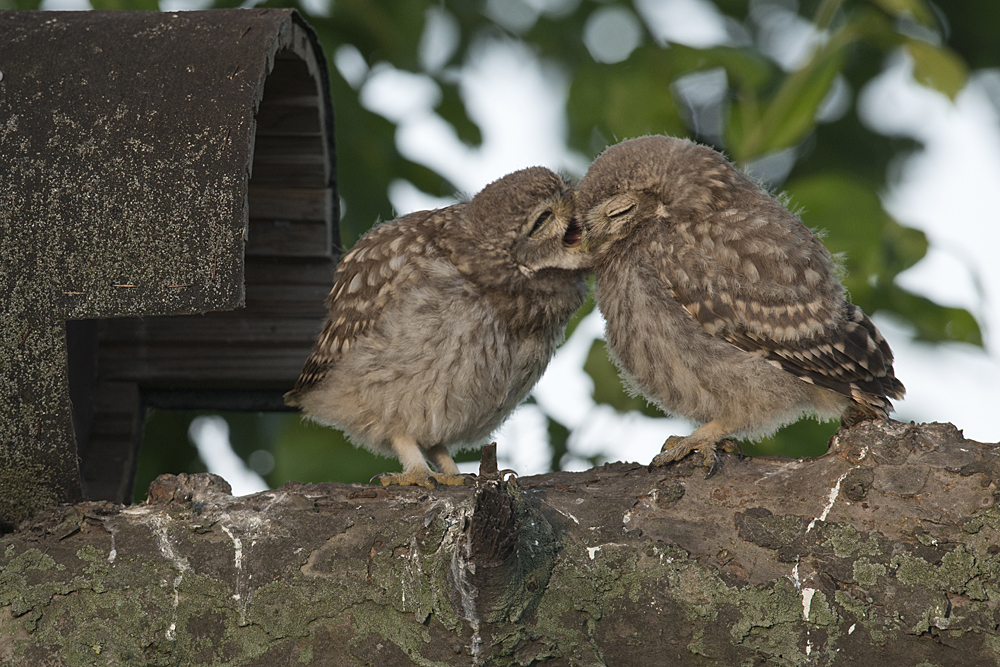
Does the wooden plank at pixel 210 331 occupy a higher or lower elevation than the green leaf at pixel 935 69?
lower

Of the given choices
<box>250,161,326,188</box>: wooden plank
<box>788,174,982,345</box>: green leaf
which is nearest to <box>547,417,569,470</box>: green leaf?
<box>788,174,982,345</box>: green leaf

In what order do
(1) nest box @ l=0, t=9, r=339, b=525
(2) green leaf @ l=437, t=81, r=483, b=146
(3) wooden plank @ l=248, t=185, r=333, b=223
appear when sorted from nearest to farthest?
(1) nest box @ l=0, t=9, r=339, b=525 → (3) wooden plank @ l=248, t=185, r=333, b=223 → (2) green leaf @ l=437, t=81, r=483, b=146

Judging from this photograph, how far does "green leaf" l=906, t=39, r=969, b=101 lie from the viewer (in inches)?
112

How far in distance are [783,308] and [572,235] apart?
26.9 inches

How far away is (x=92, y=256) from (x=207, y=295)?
0.24m

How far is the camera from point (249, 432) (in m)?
3.56

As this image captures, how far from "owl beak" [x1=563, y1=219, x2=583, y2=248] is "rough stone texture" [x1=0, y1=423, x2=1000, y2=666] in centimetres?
106

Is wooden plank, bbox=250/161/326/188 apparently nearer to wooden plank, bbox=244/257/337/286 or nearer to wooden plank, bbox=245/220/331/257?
wooden plank, bbox=245/220/331/257

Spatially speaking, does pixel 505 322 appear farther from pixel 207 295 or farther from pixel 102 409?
pixel 102 409

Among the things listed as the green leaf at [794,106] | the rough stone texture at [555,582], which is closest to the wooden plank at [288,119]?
the rough stone texture at [555,582]

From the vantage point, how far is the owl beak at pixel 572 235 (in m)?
2.73

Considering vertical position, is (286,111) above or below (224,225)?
above

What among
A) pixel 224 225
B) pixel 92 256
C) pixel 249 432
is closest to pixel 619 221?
Result: pixel 224 225

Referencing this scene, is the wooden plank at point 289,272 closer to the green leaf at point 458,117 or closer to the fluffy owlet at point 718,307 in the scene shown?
the green leaf at point 458,117
